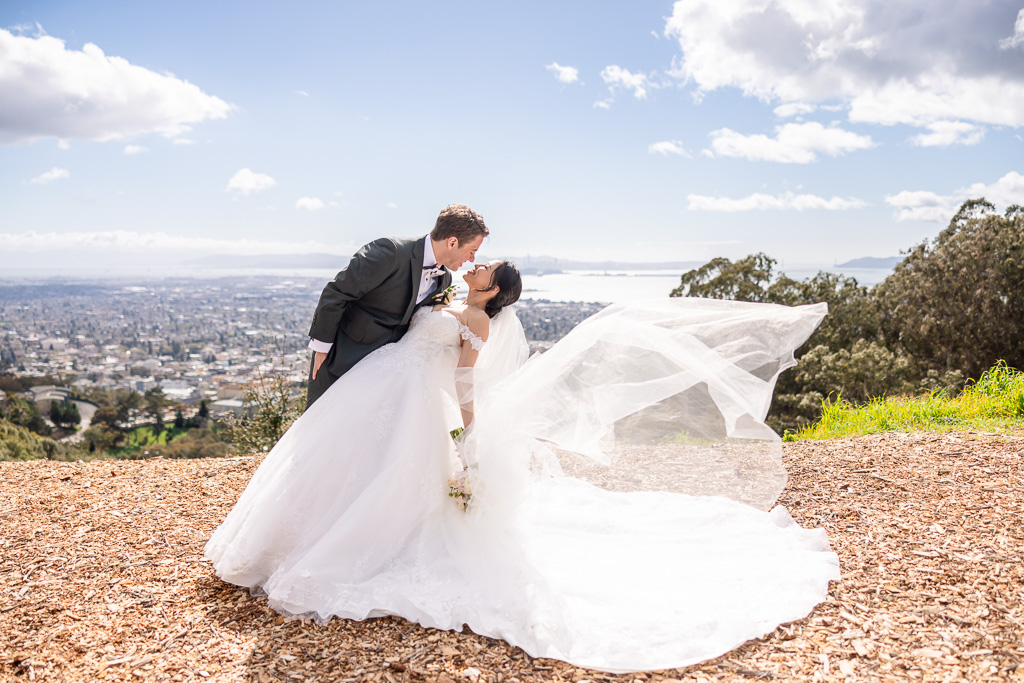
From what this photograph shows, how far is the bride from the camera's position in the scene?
3.28 m

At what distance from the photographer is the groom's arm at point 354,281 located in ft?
12.0

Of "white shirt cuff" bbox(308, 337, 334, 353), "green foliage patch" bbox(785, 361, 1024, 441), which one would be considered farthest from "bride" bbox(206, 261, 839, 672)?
"green foliage patch" bbox(785, 361, 1024, 441)

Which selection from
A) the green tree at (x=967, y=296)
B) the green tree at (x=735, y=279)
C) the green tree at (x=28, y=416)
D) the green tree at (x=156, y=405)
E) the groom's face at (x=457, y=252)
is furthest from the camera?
the green tree at (x=156, y=405)

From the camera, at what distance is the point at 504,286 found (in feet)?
12.6

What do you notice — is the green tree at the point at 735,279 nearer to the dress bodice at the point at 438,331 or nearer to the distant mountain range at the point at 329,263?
the distant mountain range at the point at 329,263

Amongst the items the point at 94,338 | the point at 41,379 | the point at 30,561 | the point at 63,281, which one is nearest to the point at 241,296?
the point at 94,338

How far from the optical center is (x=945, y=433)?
624 cm

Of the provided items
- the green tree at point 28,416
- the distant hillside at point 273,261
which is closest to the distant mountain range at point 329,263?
the distant hillside at point 273,261

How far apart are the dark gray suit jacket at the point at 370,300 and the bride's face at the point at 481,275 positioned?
0.22m

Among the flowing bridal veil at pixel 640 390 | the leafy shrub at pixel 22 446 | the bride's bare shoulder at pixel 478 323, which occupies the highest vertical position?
the bride's bare shoulder at pixel 478 323

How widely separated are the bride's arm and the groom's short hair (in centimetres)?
47

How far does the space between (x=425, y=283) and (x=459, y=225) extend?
1.47 feet

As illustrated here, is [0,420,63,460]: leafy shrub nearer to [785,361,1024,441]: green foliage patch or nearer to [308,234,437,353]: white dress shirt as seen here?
[308,234,437,353]: white dress shirt

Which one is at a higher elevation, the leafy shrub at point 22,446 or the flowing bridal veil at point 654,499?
the flowing bridal veil at point 654,499
